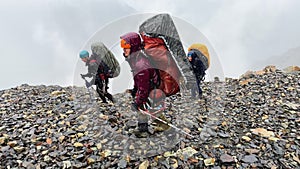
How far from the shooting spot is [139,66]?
5.99 meters

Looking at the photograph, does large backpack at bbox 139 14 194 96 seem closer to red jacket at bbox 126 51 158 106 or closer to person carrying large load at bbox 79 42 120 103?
red jacket at bbox 126 51 158 106

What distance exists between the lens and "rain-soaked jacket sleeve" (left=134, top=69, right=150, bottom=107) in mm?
6051

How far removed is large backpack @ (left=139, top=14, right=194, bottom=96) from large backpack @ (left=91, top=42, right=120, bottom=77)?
2.77 m

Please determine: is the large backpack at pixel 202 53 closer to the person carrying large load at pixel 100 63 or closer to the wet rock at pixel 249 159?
the person carrying large load at pixel 100 63

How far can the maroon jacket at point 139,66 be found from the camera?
5914 millimetres

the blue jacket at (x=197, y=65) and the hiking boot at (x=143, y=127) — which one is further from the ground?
the blue jacket at (x=197, y=65)

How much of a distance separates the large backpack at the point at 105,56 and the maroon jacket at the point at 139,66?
8.74 ft

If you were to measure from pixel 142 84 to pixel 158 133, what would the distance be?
2.04 m

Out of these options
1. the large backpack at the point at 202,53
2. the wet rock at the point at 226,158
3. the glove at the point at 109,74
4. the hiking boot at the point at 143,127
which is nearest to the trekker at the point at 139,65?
the hiking boot at the point at 143,127

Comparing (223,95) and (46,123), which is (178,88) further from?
(223,95)

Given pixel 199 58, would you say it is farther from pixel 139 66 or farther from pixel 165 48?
pixel 139 66

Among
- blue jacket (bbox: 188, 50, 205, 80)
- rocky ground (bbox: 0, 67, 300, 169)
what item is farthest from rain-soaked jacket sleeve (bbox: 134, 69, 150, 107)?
blue jacket (bbox: 188, 50, 205, 80)

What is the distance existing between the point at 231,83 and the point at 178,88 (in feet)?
28.4

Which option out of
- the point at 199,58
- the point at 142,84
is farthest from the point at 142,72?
the point at 199,58
